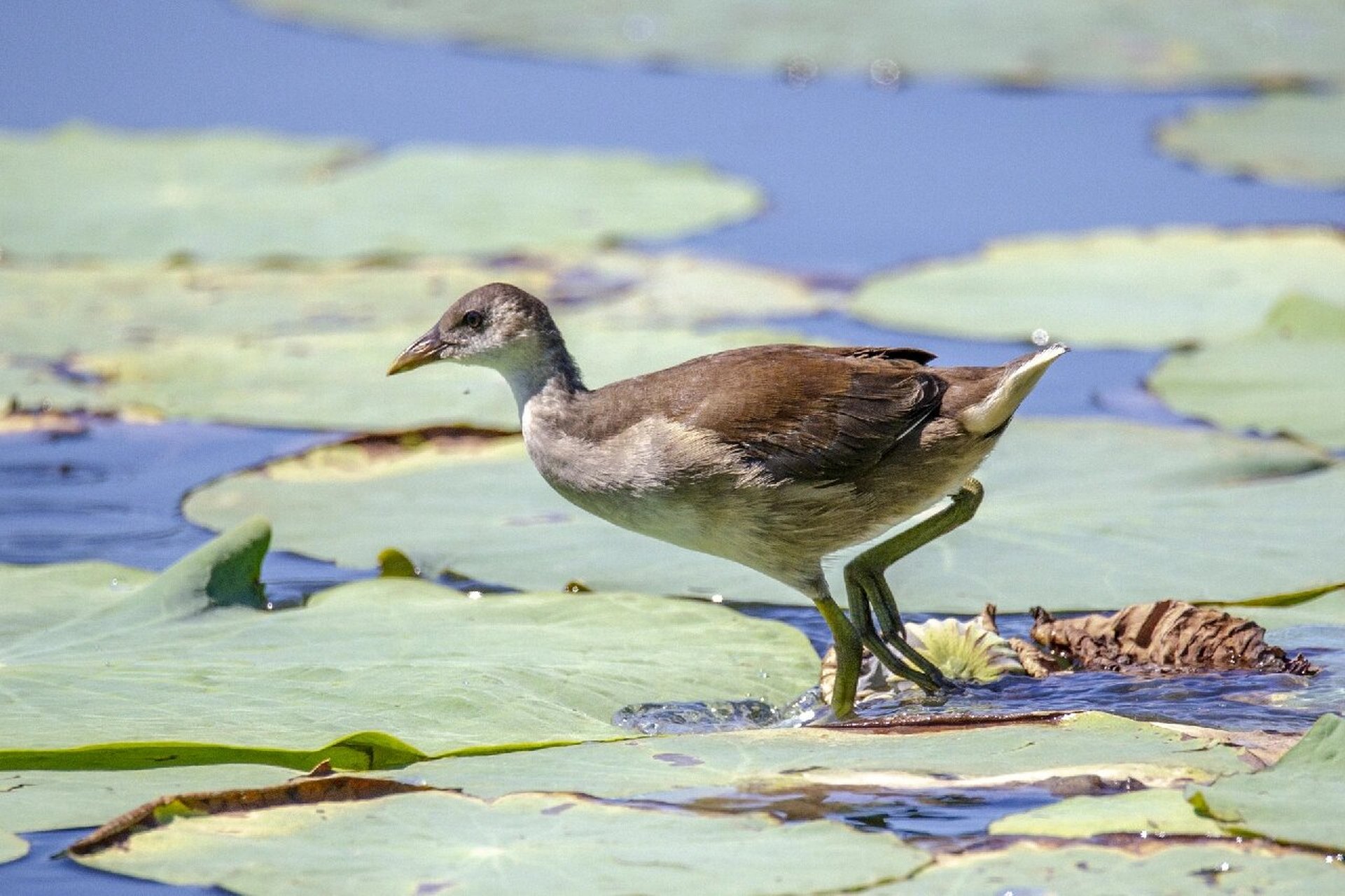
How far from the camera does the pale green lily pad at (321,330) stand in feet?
19.6

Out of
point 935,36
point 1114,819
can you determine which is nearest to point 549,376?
point 1114,819

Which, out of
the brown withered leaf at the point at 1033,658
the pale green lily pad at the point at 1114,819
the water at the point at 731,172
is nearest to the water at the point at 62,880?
the water at the point at 731,172

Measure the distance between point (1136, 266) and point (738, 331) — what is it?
1.82 meters

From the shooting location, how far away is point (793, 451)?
3.90 metres

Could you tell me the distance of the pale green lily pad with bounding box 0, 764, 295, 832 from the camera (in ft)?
9.88

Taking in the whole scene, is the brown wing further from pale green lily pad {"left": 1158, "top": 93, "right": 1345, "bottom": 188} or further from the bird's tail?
pale green lily pad {"left": 1158, "top": 93, "right": 1345, "bottom": 188}

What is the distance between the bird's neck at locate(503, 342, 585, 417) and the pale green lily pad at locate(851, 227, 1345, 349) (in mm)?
2524

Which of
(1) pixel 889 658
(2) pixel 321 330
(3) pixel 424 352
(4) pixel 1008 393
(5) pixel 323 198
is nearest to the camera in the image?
(4) pixel 1008 393

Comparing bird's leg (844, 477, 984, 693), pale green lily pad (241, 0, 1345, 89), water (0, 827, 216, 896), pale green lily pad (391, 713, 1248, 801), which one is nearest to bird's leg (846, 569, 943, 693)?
bird's leg (844, 477, 984, 693)

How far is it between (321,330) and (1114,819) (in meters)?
4.48

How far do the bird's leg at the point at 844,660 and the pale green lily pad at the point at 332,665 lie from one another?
0.26 ft

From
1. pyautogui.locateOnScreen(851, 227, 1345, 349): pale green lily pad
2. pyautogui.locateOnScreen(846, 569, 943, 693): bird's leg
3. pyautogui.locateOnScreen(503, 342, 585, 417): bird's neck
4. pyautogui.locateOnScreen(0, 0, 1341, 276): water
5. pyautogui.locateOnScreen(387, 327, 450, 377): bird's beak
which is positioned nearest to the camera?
pyautogui.locateOnScreen(846, 569, 943, 693): bird's leg

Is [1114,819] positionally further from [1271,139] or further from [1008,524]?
[1271,139]

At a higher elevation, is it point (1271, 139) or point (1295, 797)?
point (1271, 139)
